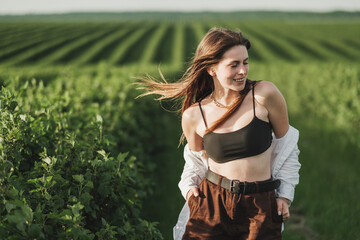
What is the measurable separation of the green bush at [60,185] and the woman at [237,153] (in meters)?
0.52

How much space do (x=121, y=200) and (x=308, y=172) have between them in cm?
506

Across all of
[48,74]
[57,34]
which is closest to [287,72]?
[48,74]

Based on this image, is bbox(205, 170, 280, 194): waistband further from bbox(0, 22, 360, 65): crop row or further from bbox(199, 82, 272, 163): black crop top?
bbox(0, 22, 360, 65): crop row

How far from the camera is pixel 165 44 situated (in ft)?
206

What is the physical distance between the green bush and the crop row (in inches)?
1275

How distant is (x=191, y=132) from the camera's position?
2.80 metres

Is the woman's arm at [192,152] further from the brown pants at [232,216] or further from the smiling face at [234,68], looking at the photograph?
the smiling face at [234,68]

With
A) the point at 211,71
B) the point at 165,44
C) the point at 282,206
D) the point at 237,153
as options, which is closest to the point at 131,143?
the point at 211,71

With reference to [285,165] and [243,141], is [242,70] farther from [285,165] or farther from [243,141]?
[285,165]

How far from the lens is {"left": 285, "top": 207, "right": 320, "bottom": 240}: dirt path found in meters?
5.02

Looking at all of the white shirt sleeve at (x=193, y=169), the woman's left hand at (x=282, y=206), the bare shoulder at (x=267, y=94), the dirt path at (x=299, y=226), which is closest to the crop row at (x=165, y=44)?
the dirt path at (x=299, y=226)

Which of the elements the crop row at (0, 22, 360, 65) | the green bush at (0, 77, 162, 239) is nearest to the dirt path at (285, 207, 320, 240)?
the green bush at (0, 77, 162, 239)

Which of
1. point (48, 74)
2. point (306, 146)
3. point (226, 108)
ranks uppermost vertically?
point (226, 108)

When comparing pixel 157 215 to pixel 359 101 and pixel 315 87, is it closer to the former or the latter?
pixel 359 101
